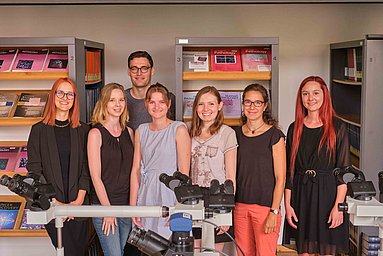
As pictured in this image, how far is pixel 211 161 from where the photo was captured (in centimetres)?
353

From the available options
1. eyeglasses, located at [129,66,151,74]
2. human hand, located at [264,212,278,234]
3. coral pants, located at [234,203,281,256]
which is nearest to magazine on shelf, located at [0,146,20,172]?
eyeglasses, located at [129,66,151,74]

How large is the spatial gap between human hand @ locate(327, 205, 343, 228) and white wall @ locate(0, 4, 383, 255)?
6.58ft

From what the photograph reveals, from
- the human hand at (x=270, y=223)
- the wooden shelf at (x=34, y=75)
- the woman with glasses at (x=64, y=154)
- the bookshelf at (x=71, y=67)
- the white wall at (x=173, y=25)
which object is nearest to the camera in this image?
the human hand at (x=270, y=223)

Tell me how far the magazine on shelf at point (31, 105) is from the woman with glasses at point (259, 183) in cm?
157

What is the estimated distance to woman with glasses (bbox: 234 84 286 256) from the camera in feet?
11.4

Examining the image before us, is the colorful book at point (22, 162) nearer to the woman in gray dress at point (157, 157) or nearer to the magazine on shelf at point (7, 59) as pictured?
the magazine on shelf at point (7, 59)

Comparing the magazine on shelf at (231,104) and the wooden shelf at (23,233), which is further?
the magazine on shelf at (231,104)

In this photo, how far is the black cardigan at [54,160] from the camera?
354 centimetres

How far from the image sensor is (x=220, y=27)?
16.6 feet

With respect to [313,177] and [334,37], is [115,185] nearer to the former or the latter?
[313,177]

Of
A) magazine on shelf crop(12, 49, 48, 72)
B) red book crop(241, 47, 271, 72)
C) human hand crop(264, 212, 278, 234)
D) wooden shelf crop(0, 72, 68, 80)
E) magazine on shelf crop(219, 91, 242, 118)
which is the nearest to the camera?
human hand crop(264, 212, 278, 234)

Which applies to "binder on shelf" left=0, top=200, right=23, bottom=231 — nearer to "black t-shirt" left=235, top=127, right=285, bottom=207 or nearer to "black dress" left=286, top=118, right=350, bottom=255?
"black t-shirt" left=235, top=127, right=285, bottom=207

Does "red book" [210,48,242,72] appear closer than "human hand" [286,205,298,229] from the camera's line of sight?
No

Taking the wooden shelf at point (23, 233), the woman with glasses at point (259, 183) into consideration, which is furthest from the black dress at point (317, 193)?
the wooden shelf at point (23, 233)
